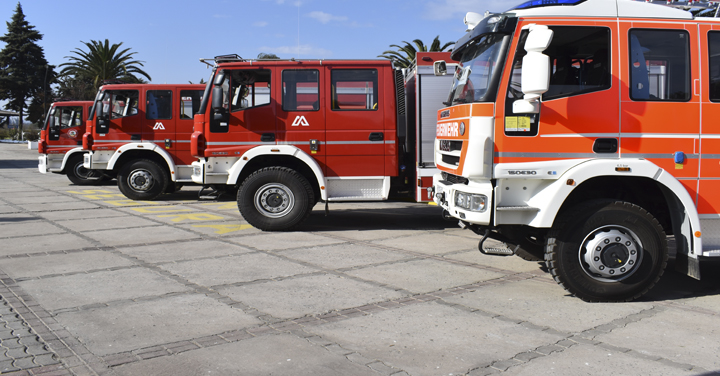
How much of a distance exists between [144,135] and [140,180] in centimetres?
105

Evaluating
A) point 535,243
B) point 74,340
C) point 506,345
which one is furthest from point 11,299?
point 535,243

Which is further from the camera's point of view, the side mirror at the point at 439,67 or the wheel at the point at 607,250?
the side mirror at the point at 439,67

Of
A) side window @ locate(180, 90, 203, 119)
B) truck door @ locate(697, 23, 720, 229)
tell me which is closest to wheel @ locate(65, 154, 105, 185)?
side window @ locate(180, 90, 203, 119)

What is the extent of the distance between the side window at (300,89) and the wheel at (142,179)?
235 inches

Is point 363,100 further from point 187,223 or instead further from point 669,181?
point 669,181

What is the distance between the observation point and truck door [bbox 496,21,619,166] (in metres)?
5.29

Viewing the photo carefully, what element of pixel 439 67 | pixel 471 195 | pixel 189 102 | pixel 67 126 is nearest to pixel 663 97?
pixel 471 195

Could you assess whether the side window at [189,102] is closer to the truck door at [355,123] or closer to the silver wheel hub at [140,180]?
the silver wheel hub at [140,180]

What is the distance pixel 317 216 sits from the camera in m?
11.5

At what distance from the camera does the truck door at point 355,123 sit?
9.36 m

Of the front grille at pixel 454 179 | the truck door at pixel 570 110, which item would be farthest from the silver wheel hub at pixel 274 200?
the truck door at pixel 570 110

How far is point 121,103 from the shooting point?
14391mm

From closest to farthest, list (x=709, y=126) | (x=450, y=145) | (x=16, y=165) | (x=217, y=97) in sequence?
(x=709, y=126) → (x=450, y=145) → (x=217, y=97) → (x=16, y=165)

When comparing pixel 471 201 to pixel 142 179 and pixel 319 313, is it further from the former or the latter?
pixel 142 179
